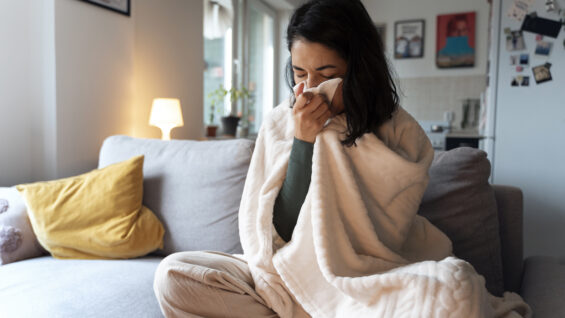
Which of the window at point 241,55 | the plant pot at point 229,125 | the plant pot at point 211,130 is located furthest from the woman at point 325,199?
the window at point 241,55

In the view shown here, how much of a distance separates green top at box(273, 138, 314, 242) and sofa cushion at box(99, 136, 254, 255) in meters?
0.52

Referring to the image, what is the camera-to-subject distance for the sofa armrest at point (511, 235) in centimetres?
129

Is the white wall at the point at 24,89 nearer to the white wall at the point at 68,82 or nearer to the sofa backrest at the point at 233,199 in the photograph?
the white wall at the point at 68,82

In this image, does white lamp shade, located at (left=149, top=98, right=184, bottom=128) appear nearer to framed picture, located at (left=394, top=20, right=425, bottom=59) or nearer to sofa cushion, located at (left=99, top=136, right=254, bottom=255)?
sofa cushion, located at (left=99, top=136, right=254, bottom=255)

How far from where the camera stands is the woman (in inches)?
35.6

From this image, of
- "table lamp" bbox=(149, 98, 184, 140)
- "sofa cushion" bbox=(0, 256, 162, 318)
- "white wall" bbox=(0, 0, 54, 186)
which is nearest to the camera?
"sofa cushion" bbox=(0, 256, 162, 318)

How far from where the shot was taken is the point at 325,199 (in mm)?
913

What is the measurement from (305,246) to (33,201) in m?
1.13

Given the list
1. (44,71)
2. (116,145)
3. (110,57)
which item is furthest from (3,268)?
(110,57)

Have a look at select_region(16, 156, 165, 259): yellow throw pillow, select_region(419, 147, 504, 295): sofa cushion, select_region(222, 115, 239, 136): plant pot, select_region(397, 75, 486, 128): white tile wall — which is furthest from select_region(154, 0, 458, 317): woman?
select_region(397, 75, 486, 128): white tile wall

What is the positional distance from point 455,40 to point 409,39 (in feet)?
1.79

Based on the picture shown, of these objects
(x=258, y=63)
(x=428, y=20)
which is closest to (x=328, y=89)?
(x=258, y=63)

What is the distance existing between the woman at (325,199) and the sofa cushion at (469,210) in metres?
0.18

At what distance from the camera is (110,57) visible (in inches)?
107
